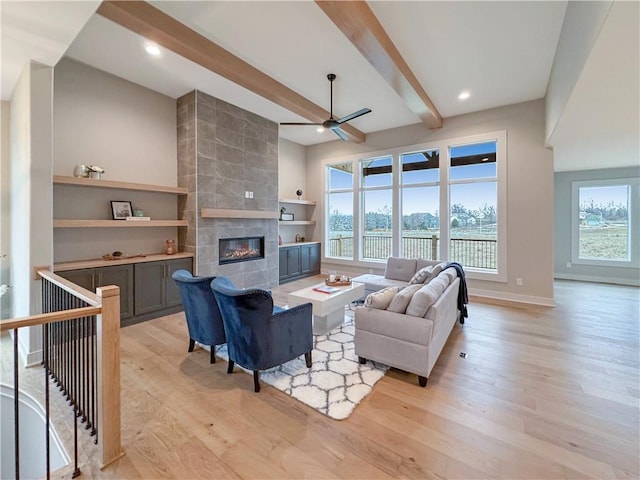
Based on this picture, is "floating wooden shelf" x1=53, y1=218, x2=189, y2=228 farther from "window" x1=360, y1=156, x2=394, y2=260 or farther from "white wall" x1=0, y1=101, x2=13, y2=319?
"window" x1=360, y1=156, x2=394, y2=260

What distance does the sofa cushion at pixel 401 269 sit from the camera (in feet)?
15.5

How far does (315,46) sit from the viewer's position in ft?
11.1

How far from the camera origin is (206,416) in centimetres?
206

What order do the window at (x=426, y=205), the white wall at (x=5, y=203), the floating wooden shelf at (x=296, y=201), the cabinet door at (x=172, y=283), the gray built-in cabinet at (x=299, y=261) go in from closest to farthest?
the white wall at (x=5, y=203)
the cabinet door at (x=172, y=283)
the window at (x=426, y=205)
the gray built-in cabinet at (x=299, y=261)
the floating wooden shelf at (x=296, y=201)

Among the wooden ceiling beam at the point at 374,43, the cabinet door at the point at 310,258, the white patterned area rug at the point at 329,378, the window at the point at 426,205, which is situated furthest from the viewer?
the cabinet door at the point at 310,258

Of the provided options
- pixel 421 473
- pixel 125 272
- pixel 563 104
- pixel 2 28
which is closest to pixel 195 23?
pixel 2 28

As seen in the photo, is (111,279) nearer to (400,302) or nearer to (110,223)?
(110,223)

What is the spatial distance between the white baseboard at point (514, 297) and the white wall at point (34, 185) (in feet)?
20.7

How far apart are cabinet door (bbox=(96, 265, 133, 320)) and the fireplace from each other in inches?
55.2

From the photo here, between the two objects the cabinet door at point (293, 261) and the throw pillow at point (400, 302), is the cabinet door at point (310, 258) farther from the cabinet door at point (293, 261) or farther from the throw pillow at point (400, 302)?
the throw pillow at point (400, 302)

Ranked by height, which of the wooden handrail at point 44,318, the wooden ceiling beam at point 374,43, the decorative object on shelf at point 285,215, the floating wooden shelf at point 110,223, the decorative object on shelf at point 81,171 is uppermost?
the wooden ceiling beam at point 374,43

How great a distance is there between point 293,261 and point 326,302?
351 centimetres

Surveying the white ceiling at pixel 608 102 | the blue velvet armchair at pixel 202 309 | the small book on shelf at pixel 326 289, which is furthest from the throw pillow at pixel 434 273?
the blue velvet armchair at pixel 202 309

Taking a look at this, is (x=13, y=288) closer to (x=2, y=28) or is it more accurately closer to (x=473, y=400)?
(x=2, y=28)
